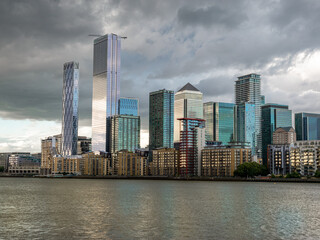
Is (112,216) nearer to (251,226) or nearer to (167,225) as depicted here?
(167,225)

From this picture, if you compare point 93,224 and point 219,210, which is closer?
point 93,224

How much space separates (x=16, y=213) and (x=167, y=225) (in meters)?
29.6

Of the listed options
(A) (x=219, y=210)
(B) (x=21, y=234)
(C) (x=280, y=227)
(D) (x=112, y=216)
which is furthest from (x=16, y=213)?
(C) (x=280, y=227)

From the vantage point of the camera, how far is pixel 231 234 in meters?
54.7

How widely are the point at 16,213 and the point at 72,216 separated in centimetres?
1202

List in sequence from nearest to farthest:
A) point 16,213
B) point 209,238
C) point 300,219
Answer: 1. point 209,238
2. point 300,219
3. point 16,213

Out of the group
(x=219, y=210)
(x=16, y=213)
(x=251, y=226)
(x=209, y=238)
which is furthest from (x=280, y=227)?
(x=16, y=213)

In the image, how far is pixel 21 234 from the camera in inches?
2136

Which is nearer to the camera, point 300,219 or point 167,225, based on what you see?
point 167,225

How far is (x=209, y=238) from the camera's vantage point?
52000 mm

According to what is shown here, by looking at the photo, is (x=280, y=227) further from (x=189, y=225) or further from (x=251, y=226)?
(x=189, y=225)

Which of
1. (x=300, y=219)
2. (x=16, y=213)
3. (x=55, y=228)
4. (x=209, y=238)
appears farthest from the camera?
(x=16, y=213)

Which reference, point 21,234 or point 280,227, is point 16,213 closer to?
point 21,234

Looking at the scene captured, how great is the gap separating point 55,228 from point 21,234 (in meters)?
5.54
